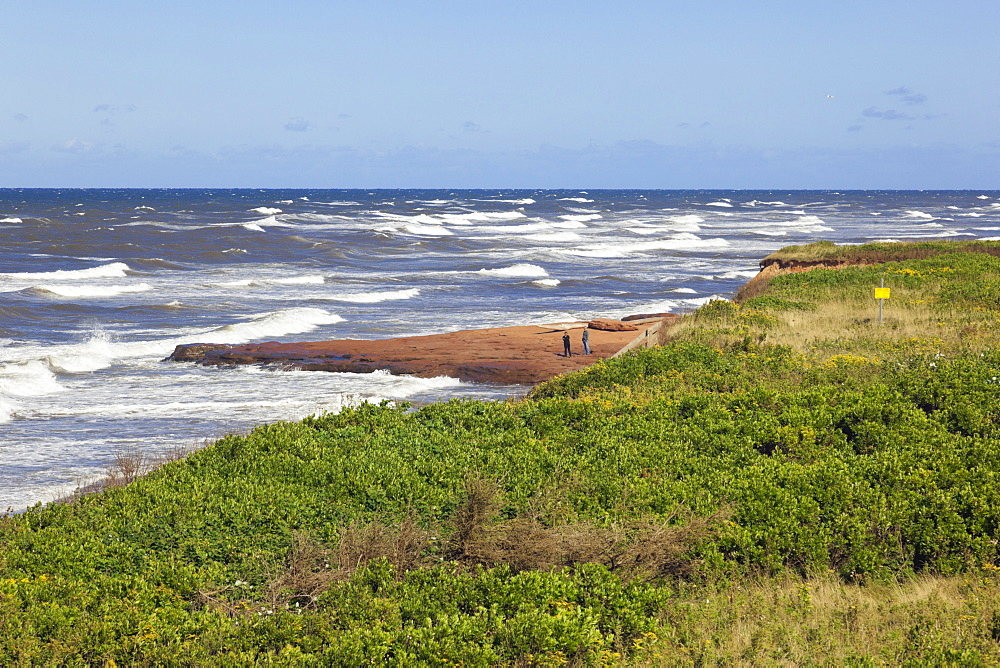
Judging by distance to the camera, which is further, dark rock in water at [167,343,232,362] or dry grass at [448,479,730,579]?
dark rock in water at [167,343,232,362]

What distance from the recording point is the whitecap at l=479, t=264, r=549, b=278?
5809 centimetres

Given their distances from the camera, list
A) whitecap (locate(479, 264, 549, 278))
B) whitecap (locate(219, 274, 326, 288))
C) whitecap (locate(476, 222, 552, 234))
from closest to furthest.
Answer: whitecap (locate(219, 274, 326, 288)) → whitecap (locate(479, 264, 549, 278)) → whitecap (locate(476, 222, 552, 234))

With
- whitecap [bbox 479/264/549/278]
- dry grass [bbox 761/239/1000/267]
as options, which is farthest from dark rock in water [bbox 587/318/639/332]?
whitecap [bbox 479/264/549/278]

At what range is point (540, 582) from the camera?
24.2 feet

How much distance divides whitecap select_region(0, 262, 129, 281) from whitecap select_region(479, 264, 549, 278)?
70.1 feet

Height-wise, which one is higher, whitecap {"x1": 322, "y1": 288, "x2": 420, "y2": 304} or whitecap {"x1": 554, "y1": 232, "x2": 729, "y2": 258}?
whitecap {"x1": 554, "y1": 232, "x2": 729, "y2": 258}

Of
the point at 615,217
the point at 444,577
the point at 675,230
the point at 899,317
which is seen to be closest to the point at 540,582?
the point at 444,577

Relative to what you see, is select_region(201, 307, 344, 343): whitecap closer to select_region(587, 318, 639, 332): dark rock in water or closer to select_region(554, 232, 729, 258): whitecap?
select_region(587, 318, 639, 332): dark rock in water

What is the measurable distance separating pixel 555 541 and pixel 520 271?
169 ft

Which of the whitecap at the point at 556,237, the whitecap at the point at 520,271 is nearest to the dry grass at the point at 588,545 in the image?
the whitecap at the point at 520,271

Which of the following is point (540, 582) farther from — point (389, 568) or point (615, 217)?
point (615, 217)

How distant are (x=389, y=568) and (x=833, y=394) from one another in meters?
7.29

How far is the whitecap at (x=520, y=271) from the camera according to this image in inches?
2287

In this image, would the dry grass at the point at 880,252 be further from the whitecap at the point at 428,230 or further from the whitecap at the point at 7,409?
the whitecap at the point at 428,230
